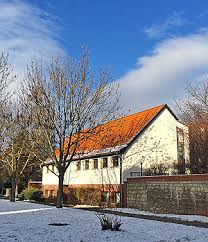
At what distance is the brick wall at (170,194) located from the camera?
1886 cm

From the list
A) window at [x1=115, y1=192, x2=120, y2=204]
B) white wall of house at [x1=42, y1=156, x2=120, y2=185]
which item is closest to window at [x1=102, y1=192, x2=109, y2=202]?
white wall of house at [x1=42, y1=156, x2=120, y2=185]

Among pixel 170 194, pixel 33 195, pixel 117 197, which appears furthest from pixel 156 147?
pixel 33 195

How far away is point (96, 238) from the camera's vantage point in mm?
10625

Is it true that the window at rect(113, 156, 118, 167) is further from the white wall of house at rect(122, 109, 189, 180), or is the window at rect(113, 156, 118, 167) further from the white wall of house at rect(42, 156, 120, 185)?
the white wall of house at rect(122, 109, 189, 180)

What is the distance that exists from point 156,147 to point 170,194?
28.8 ft

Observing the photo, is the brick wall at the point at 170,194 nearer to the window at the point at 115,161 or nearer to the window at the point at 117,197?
the window at the point at 117,197

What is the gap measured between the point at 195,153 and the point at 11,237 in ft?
75.8

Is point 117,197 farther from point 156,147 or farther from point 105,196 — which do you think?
point 156,147

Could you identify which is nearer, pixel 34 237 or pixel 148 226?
pixel 34 237

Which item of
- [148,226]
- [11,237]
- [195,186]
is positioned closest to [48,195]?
[195,186]

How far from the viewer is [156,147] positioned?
29234 millimetres

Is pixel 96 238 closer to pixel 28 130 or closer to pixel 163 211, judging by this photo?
pixel 163 211

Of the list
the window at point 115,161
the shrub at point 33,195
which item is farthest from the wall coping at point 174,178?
the shrub at point 33,195

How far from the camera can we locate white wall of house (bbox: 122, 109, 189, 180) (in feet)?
89.4
